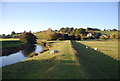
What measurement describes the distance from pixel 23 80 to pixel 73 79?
19.2 feet

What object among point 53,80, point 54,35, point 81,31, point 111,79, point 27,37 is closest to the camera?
point 53,80

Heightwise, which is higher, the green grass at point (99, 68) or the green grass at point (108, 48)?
the green grass at point (108, 48)

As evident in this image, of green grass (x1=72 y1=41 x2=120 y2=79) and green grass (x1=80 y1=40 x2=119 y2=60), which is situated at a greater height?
green grass (x1=80 y1=40 x2=119 y2=60)

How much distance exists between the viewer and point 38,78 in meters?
13.4

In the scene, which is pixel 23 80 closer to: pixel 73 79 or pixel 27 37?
pixel 73 79

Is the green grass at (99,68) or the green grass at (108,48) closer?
the green grass at (99,68)

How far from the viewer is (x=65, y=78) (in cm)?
1299

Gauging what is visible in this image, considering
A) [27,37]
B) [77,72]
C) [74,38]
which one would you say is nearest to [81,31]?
[74,38]

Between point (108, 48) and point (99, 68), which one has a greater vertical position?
point (108, 48)

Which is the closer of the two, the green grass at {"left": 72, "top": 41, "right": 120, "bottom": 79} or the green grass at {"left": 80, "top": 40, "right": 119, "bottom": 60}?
the green grass at {"left": 72, "top": 41, "right": 120, "bottom": 79}

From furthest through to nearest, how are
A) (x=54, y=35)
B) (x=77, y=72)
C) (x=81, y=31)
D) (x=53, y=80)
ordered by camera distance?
(x=81, y=31) → (x=54, y=35) → (x=77, y=72) → (x=53, y=80)

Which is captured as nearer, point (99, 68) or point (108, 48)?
point (99, 68)

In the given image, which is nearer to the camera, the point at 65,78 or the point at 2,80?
the point at 65,78

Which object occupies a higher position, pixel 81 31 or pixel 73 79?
pixel 81 31
